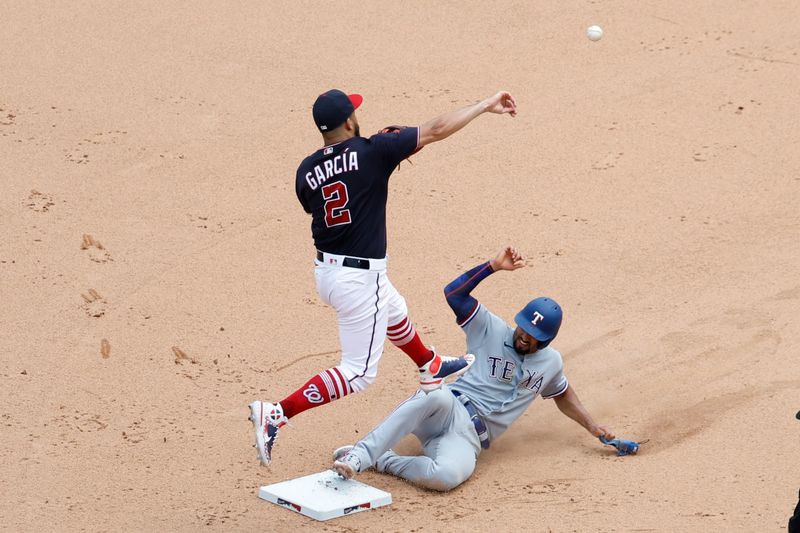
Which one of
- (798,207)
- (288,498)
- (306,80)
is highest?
(306,80)

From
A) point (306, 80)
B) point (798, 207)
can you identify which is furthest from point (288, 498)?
point (306, 80)

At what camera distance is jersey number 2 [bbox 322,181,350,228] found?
6375mm

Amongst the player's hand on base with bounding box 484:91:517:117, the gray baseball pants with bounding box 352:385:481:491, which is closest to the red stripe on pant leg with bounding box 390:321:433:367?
the gray baseball pants with bounding box 352:385:481:491

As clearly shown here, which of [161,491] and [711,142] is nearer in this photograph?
[161,491]

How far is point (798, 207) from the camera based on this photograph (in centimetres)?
1041

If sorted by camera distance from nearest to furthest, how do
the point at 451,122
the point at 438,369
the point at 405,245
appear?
the point at 451,122 < the point at 438,369 < the point at 405,245

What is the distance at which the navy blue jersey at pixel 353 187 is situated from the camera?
6344 mm

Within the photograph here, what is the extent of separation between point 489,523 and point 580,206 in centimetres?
484

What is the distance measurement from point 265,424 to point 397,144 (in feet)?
5.64

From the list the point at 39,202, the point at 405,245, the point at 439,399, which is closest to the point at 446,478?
the point at 439,399

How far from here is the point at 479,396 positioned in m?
7.34

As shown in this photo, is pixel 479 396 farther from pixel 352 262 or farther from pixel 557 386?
pixel 352 262

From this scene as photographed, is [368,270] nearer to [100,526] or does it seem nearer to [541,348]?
[541,348]

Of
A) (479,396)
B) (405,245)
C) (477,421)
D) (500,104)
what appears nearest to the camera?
(500,104)
